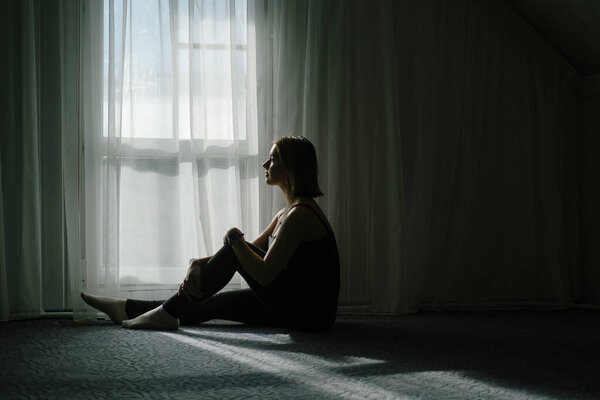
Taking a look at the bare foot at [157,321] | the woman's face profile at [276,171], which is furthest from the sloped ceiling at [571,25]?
the bare foot at [157,321]

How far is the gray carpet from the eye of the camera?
60.2 inches

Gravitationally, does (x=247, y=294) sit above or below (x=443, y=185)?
below

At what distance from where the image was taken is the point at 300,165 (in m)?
2.44

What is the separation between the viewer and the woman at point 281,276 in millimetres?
2271

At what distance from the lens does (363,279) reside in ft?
10.4

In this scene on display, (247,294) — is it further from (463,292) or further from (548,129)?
(548,129)

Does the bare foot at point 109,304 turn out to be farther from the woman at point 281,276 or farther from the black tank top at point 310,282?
the black tank top at point 310,282

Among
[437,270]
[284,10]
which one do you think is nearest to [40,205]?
[284,10]

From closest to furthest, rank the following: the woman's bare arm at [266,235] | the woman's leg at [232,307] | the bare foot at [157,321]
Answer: the bare foot at [157,321] → the woman's leg at [232,307] → the woman's bare arm at [266,235]

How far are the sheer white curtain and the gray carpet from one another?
424 millimetres

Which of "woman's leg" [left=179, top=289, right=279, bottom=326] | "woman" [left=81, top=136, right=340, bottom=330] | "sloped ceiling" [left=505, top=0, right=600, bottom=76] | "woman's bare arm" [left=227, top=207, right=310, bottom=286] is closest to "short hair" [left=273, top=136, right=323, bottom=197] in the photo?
"woman" [left=81, top=136, right=340, bottom=330]

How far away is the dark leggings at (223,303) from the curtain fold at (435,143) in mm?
760

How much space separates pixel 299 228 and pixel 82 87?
1316 mm

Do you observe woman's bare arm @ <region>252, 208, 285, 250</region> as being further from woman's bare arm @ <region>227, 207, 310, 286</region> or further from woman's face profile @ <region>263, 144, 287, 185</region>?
woman's bare arm @ <region>227, 207, 310, 286</region>
